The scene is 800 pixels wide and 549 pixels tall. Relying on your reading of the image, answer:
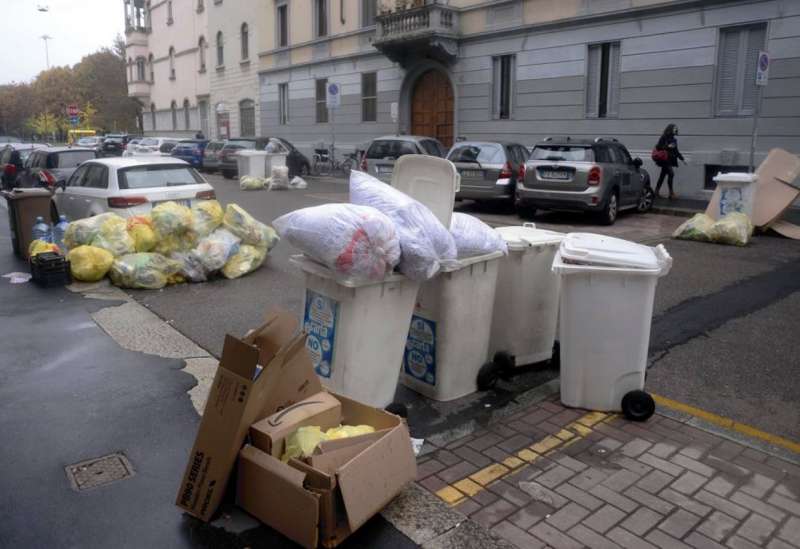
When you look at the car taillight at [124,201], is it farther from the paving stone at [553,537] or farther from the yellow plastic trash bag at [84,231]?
the paving stone at [553,537]

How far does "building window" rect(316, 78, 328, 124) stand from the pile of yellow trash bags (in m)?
22.7

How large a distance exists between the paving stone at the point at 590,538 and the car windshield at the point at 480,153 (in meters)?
12.5

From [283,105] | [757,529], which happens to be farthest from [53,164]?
[283,105]

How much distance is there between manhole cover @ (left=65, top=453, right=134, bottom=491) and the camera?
369 cm

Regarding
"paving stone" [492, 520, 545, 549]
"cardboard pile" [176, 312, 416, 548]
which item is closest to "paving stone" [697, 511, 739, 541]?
"paving stone" [492, 520, 545, 549]

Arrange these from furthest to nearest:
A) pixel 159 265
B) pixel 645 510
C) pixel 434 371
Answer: pixel 159 265, pixel 434 371, pixel 645 510

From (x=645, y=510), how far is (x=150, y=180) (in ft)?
28.9

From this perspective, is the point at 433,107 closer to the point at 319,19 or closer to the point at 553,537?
the point at 319,19

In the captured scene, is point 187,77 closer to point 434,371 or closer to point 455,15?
point 455,15

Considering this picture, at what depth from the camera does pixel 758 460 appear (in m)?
3.91

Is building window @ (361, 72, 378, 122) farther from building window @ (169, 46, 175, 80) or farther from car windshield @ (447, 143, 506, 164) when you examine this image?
building window @ (169, 46, 175, 80)

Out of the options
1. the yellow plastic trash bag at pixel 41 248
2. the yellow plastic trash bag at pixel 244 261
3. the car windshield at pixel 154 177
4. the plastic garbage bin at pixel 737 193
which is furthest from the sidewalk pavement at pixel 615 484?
the plastic garbage bin at pixel 737 193

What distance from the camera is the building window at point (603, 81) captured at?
19062 millimetres

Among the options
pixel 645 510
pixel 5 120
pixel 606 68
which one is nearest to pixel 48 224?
pixel 645 510
